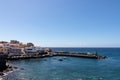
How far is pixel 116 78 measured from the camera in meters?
52.1

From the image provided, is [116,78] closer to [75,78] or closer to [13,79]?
[75,78]

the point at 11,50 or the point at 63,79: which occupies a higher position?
the point at 11,50

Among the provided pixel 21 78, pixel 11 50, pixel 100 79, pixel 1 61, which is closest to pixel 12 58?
pixel 11 50

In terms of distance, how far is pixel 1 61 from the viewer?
64875mm

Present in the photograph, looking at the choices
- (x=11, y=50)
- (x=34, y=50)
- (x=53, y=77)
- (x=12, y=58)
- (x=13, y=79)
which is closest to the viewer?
(x=13, y=79)

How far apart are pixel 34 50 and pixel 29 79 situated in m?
84.9

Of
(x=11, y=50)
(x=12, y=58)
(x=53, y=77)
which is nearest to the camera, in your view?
(x=53, y=77)

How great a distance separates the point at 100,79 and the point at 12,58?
60.2 m

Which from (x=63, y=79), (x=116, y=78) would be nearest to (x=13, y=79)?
(x=63, y=79)

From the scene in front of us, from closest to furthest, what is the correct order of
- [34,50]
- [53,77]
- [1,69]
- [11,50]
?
[53,77] → [1,69] → [11,50] → [34,50]

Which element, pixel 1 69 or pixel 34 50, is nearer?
pixel 1 69

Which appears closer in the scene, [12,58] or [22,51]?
[12,58]

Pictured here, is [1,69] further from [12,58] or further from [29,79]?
[12,58]

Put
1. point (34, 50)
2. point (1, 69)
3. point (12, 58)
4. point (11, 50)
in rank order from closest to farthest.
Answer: point (1, 69) < point (12, 58) < point (11, 50) < point (34, 50)
